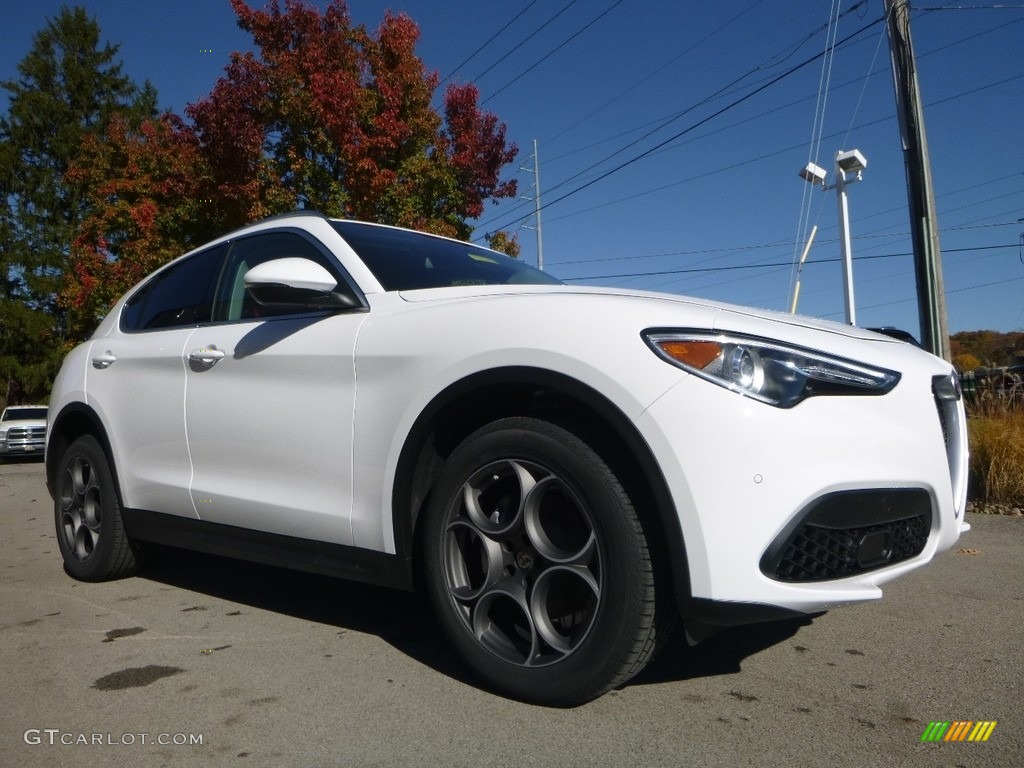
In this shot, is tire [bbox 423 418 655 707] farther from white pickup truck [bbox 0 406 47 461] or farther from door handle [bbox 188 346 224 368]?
white pickup truck [bbox 0 406 47 461]

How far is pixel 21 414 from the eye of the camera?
75.1 feet

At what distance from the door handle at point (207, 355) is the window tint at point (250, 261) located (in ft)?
0.63

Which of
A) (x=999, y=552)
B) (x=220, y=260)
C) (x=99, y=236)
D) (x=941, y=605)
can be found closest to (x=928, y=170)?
(x=999, y=552)

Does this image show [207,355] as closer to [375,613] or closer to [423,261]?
[423,261]

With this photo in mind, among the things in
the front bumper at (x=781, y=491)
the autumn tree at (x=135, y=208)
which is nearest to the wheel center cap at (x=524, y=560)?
the front bumper at (x=781, y=491)

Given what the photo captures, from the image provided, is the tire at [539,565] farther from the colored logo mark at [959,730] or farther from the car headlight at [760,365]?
the colored logo mark at [959,730]

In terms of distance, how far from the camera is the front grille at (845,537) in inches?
82.0

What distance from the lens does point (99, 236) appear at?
15.4 metres

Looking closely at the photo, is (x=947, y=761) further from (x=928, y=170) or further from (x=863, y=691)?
(x=928, y=170)

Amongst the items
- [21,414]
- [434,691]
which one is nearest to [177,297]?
[434,691]

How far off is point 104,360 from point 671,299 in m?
3.11

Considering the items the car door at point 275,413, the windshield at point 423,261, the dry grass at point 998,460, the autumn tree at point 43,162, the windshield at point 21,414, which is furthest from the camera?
the autumn tree at point 43,162

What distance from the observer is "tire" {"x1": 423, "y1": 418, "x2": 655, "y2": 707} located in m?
2.20

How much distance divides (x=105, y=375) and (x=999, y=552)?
16.0 feet
